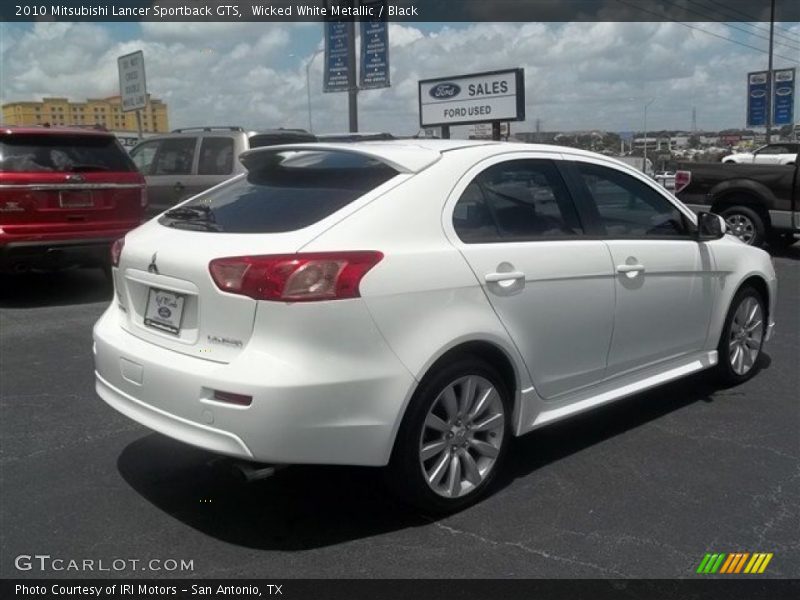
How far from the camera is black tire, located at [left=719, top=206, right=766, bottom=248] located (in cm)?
1149

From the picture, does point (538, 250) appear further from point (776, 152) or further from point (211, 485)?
point (776, 152)

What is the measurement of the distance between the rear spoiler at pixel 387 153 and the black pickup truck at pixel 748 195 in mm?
9134

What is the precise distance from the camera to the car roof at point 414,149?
359 centimetres

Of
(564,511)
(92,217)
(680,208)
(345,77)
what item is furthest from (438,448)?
(345,77)

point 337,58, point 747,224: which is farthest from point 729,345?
point 337,58

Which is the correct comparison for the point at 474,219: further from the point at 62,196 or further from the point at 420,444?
the point at 62,196

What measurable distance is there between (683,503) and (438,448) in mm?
1216

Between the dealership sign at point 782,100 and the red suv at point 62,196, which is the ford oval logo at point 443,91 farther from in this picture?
the red suv at point 62,196

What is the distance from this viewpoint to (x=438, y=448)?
3.45m

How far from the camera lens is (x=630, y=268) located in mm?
4293

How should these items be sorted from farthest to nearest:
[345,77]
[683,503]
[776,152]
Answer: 1. [345,77]
2. [776,152]
3. [683,503]

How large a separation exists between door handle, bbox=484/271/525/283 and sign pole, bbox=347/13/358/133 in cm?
1494

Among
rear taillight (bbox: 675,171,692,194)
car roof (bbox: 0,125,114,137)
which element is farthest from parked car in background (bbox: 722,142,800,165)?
car roof (bbox: 0,125,114,137)

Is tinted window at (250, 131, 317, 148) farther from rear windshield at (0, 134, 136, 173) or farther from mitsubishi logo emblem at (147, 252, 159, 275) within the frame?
mitsubishi logo emblem at (147, 252, 159, 275)
